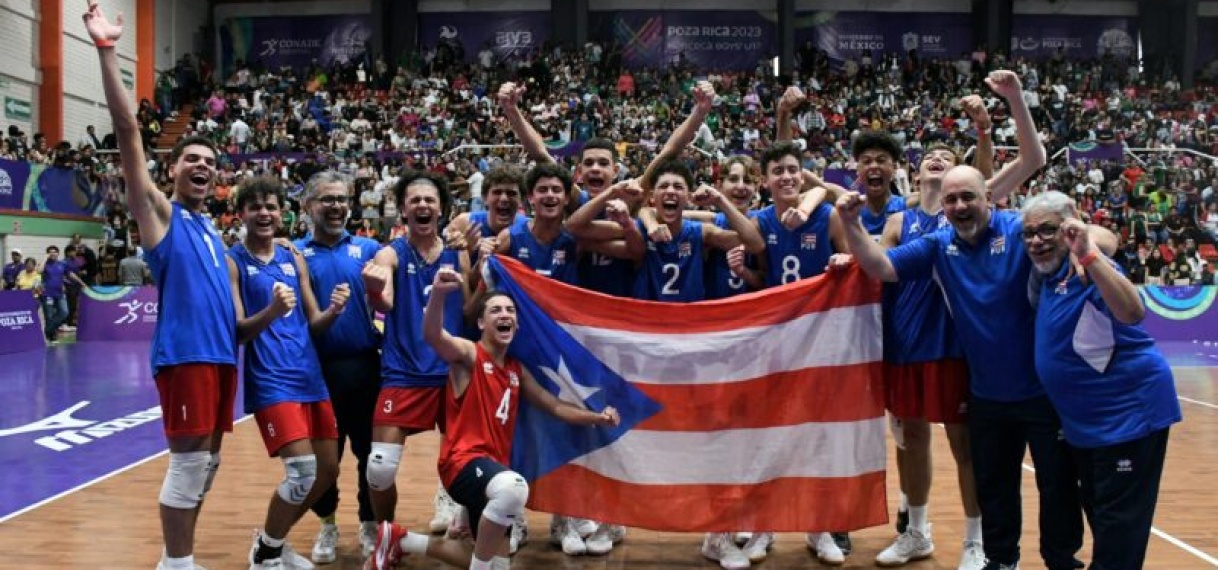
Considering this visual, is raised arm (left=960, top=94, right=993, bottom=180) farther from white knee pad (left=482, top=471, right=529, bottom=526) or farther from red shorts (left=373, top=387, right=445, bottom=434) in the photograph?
red shorts (left=373, top=387, right=445, bottom=434)

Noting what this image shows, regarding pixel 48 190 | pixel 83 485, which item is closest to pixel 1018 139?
pixel 83 485

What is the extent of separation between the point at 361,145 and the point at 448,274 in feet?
70.4

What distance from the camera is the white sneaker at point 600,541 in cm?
534

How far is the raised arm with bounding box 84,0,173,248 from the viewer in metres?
3.84

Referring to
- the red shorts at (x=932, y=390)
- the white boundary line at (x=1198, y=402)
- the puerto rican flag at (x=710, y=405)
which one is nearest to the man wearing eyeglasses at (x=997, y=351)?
the red shorts at (x=932, y=390)

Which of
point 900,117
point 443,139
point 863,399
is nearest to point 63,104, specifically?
point 443,139

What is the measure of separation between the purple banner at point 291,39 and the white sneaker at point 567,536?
3017 centimetres

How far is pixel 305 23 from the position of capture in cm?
3331

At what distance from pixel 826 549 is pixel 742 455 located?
0.76 metres

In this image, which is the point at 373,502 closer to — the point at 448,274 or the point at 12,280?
the point at 448,274

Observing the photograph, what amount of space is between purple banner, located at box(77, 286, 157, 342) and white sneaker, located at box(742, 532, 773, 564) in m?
15.9

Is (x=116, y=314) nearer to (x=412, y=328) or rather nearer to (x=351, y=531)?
(x=351, y=531)

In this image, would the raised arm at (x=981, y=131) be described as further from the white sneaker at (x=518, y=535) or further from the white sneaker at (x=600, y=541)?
the white sneaker at (x=518, y=535)

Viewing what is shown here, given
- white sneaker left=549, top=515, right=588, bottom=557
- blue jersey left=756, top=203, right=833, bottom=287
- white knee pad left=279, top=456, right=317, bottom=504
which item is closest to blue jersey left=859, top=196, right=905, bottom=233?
blue jersey left=756, top=203, right=833, bottom=287
